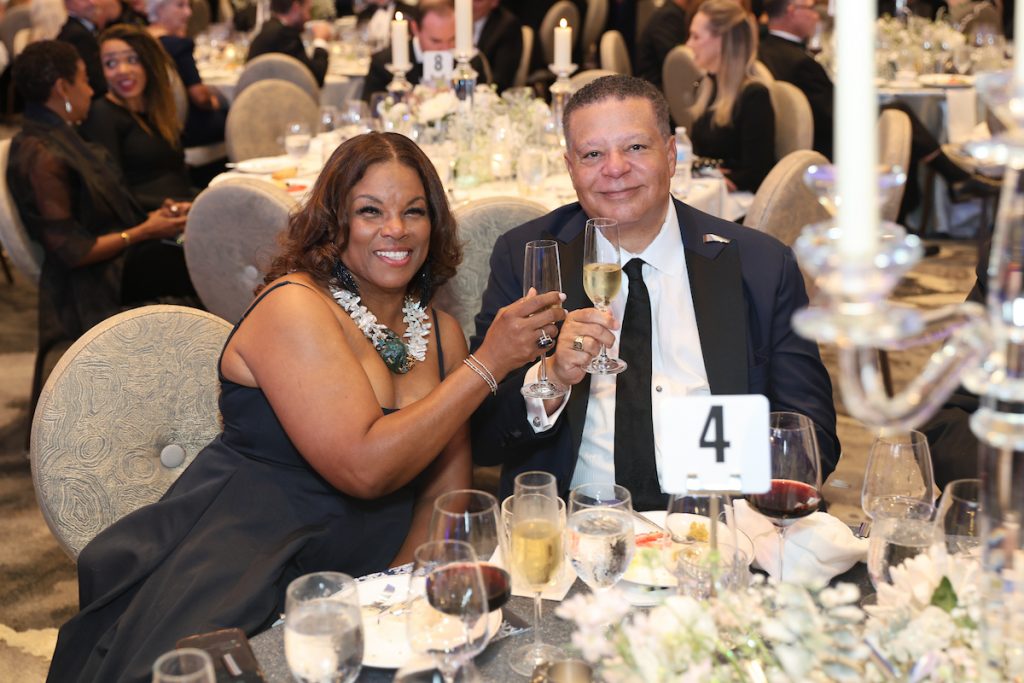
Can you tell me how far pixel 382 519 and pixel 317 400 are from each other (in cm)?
32

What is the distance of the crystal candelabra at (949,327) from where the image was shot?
807 millimetres

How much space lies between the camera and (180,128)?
5.33 meters

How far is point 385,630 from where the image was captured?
4.98 ft

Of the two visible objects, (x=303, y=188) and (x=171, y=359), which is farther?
(x=303, y=188)

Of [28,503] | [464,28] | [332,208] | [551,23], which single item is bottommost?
[28,503]

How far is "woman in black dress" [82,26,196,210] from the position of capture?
16.2 feet

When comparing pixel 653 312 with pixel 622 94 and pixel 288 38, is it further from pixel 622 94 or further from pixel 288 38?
pixel 288 38

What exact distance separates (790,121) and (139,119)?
2.94 metres

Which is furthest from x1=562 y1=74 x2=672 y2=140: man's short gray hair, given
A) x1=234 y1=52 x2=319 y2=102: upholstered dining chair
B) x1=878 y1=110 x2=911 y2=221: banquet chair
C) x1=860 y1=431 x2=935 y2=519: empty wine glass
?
x1=234 y1=52 x2=319 y2=102: upholstered dining chair

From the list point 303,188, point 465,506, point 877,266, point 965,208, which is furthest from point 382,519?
point 965,208

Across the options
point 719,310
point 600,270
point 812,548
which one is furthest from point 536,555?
point 719,310

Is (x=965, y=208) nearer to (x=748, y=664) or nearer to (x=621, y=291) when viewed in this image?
(x=621, y=291)

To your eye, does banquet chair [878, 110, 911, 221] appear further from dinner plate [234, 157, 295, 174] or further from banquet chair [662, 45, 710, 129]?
dinner plate [234, 157, 295, 174]

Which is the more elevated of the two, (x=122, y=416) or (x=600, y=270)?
(x=600, y=270)
